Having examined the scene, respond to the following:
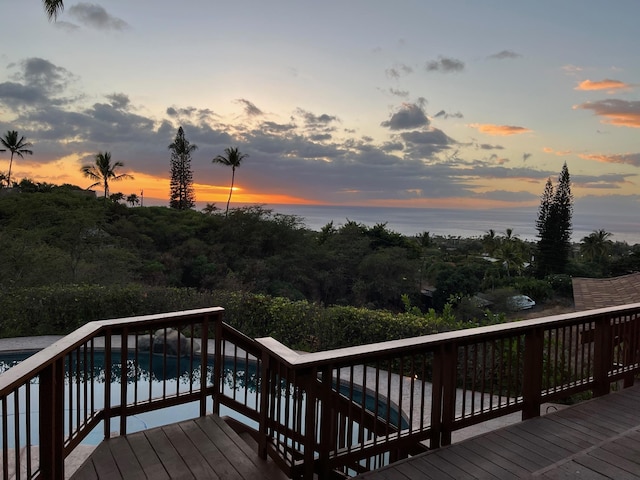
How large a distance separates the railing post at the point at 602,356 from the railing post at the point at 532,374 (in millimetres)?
920

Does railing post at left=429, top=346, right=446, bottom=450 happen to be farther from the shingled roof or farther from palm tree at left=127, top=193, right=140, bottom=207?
palm tree at left=127, top=193, right=140, bottom=207

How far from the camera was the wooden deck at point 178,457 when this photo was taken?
255 centimetres

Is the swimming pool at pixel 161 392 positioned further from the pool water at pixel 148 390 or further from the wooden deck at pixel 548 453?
the wooden deck at pixel 548 453

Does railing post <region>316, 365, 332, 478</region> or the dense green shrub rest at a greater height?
railing post <region>316, 365, 332, 478</region>

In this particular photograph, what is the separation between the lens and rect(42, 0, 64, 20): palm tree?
28.7 ft

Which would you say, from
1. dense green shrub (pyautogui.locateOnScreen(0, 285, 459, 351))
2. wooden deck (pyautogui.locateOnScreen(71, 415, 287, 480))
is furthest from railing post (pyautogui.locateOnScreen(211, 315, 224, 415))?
dense green shrub (pyautogui.locateOnScreen(0, 285, 459, 351))

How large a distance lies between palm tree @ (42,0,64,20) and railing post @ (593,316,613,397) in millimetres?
11154

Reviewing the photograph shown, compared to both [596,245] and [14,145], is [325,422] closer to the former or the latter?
[14,145]

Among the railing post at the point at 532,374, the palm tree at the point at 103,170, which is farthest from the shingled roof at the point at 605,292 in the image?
the palm tree at the point at 103,170

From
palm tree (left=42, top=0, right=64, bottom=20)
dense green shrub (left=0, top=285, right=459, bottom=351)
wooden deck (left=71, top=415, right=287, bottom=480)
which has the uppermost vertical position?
palm tree (left=42, top=0, right=64, bottom=20)

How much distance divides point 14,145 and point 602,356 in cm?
3847

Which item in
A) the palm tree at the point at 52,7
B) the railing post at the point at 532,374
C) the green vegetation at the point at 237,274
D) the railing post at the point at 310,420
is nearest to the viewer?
the railing post at the point at 310,420

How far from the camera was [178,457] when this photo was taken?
108 inches

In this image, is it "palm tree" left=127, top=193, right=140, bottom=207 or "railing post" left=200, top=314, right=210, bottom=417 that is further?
"palm tree" left=127, top=193, right=140, bottom=207
